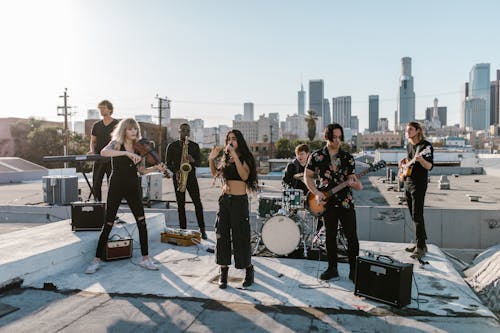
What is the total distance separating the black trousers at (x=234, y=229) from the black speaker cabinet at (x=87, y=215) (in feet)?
8.17

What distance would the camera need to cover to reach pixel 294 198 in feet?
22.4

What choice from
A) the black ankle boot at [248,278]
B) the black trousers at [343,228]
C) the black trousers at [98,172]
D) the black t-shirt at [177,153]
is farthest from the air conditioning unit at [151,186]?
the black trousers at [343,228]

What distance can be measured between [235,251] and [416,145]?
3186 millimetres

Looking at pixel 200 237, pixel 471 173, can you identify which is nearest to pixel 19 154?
pixel 471 173

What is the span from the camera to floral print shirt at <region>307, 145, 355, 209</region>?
537cm

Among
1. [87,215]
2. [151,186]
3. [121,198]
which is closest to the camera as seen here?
[121,198]

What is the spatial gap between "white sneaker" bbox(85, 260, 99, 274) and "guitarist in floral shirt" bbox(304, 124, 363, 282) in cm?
291

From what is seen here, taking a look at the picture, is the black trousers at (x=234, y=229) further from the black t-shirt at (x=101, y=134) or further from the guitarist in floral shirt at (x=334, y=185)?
the black t-shirt at (x=101, y=134)

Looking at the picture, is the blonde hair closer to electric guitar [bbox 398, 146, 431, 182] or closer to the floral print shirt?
the floral print shirt

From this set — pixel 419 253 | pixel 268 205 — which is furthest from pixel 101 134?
pixel 419 253

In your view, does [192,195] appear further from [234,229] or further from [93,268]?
[234,229]

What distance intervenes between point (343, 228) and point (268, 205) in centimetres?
194

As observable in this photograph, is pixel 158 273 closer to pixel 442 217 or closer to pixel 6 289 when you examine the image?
pixel 6 289

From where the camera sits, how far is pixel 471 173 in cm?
3828
